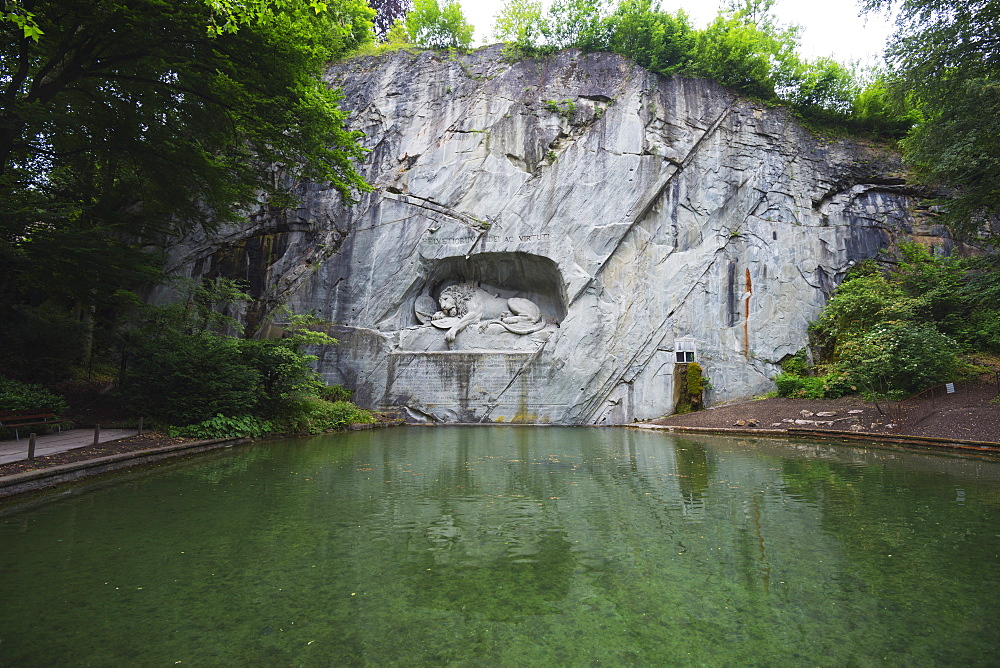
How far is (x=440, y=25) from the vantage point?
73.3 ft

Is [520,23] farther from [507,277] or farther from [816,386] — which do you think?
[816,386]

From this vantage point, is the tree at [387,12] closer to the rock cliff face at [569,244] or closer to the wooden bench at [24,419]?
the rock cliff face at [569,244]

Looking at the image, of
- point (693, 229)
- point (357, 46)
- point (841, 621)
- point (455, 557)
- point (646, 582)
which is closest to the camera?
point (841, 621)

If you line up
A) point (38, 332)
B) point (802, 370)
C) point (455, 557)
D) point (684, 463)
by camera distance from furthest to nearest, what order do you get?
point (802, 370), point (38, 332), point (684, 463), point (455, 557)

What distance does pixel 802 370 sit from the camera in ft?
56.2

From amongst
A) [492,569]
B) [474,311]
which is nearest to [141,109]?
[492,569]

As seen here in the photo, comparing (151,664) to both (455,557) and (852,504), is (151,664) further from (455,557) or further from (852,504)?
(852,504)

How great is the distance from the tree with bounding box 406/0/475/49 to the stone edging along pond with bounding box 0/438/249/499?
19.8m

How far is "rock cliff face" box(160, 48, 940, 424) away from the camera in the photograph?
17438 millimetres

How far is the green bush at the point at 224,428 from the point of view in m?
9.42

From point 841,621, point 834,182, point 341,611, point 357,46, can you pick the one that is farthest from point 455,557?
point 357,46

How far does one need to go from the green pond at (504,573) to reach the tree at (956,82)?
9.15m

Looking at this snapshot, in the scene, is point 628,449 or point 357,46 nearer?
point 628,449

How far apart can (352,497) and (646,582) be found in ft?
10.4
